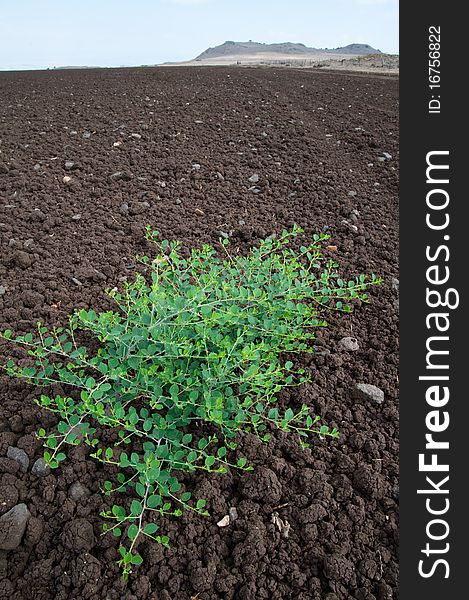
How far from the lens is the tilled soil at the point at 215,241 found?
1.68 metres

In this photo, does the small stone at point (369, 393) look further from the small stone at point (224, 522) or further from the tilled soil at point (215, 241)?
the small stone at point (224, 522)

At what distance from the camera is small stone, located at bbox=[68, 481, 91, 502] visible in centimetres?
181

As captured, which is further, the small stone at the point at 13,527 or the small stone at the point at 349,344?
the small stone at the point at 349,344

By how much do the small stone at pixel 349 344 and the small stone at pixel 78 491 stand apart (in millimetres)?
1426

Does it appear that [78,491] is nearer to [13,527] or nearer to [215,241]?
[13,527]

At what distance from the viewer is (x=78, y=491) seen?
1.82m

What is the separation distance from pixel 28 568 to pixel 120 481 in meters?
0.37

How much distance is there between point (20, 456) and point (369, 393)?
147 centimetres

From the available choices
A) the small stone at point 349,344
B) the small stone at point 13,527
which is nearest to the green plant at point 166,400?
the small stone at point 13,527

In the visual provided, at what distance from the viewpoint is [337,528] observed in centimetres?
182

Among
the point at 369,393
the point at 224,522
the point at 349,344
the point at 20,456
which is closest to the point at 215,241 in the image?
the point at 349,344

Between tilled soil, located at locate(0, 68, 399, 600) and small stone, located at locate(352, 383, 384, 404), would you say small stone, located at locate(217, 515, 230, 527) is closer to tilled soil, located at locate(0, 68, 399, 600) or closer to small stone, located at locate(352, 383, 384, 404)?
tilled soil, located at locate(0, 68, 399, 600)

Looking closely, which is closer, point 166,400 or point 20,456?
point 20,456

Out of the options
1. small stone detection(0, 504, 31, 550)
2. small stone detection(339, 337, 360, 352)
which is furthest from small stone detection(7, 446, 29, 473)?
small stone detection(339, 337, 360, 352)
